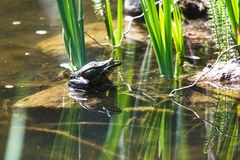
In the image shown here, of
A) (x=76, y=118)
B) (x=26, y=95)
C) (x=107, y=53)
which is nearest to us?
(x=76, y=118)

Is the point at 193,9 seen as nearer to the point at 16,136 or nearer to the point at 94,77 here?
the point at 94,77

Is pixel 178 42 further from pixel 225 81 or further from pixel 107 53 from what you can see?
pixel 107 53

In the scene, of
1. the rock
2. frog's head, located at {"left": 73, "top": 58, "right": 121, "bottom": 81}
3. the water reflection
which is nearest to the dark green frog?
frog's head, located at {"left": 73, "top": 58, "right": 121, "bottom": 81}

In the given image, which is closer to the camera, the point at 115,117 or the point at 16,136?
the point at 16,136

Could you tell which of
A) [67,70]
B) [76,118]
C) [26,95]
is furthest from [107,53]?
[76,118]

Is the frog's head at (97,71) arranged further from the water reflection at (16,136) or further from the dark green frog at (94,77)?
the water reflection at (16,136)

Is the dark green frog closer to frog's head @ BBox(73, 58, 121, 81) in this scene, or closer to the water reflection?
frog's head @ BBox(73, 58, 121, 81)

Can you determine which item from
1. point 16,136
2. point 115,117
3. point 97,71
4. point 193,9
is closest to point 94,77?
point 97,71
